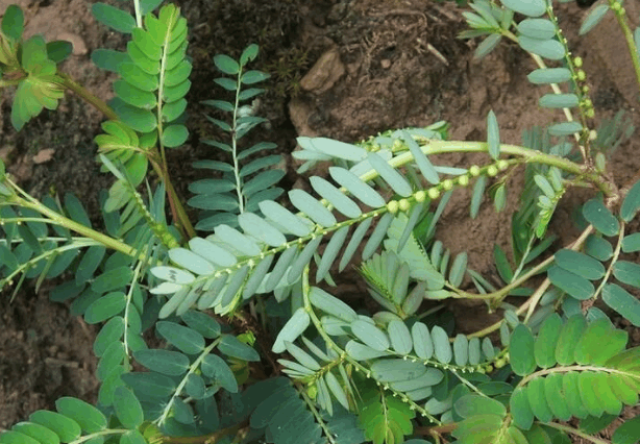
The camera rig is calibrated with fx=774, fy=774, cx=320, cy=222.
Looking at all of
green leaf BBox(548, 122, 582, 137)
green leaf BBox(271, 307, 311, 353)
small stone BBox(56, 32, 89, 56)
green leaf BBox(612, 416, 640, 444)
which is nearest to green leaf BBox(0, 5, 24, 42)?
small stone BBox(56, 32, 89, 56)

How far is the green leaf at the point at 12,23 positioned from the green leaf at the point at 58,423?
27.0 inches

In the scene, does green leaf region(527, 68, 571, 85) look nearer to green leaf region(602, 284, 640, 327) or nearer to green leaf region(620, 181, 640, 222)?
green leaf region(620, 181, 640, 222)

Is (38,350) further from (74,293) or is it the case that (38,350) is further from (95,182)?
(95,182)

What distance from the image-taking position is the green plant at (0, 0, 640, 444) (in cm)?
119

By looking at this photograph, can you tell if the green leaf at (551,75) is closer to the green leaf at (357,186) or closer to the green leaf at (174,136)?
the green leaf at (357,186)

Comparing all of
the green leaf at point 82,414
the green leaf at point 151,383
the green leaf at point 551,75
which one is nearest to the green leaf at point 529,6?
the green leaf at point 551,75

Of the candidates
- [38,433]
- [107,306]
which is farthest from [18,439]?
[107,306]

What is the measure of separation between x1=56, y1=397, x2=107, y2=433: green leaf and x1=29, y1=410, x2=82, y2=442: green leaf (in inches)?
1.3

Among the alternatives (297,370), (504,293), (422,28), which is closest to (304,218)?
(297,370)

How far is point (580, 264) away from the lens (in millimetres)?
1373

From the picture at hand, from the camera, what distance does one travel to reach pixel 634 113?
1.65 meters

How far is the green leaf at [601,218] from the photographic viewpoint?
53.4 inches

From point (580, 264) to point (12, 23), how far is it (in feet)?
3.68

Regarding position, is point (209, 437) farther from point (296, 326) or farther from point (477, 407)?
point (477, 407)
